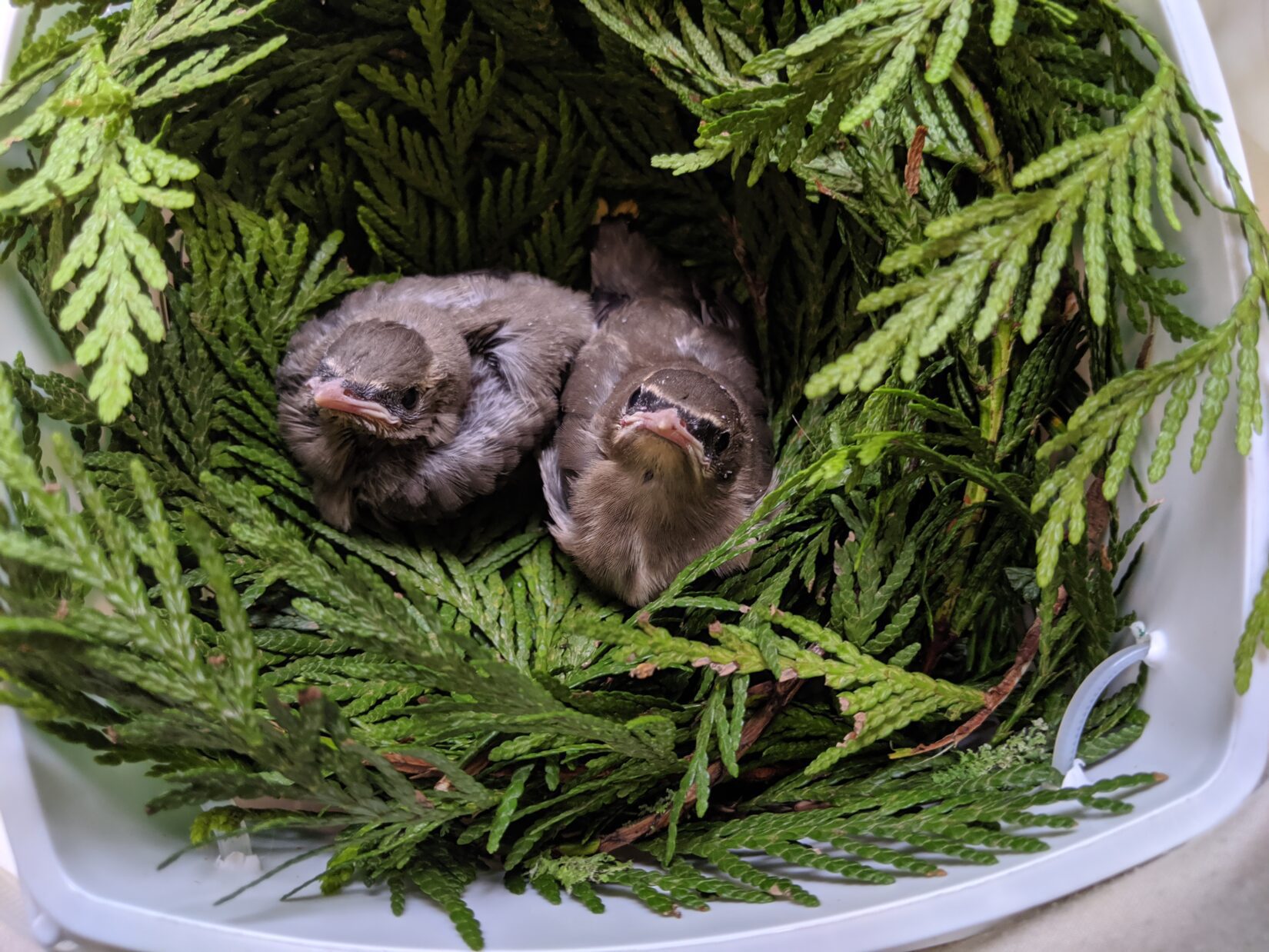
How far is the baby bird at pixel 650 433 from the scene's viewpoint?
1.34 meters

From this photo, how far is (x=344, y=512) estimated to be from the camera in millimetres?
1433

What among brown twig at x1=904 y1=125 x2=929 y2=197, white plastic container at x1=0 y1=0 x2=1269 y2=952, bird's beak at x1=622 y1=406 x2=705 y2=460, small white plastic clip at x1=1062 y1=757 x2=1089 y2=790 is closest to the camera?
white plastic container at x1=0 y1=0 x2=1269 y2=952

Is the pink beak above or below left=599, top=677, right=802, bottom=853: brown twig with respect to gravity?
above

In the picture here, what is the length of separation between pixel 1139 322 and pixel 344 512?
1.12 meters

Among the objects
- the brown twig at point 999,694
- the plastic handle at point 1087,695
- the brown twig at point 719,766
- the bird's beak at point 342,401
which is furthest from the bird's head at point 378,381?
the plastic handle at point 1087,695

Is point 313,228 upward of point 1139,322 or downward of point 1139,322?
downward

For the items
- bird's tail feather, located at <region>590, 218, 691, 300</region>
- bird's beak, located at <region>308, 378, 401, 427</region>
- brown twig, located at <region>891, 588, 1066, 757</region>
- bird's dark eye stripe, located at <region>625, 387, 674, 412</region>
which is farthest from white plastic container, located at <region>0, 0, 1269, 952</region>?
bird's tail feather, located at <region>590, 218, 691, 300</region>

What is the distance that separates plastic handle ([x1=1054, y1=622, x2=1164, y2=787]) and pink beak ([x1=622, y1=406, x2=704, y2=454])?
589 millimetres

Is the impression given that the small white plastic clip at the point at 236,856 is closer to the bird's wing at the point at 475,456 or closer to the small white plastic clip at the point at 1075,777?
the bird's wing at the point at 475,456

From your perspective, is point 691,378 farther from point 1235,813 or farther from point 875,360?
point 1235,813

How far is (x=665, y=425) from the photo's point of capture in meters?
1.28

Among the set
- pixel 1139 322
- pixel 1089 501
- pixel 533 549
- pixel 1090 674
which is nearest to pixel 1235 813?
pixel 1090 674

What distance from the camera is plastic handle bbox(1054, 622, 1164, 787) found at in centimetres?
99

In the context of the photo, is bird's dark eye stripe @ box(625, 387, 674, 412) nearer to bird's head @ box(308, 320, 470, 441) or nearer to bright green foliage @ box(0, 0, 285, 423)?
bird's head @ box(308, 320, 470, 441)
